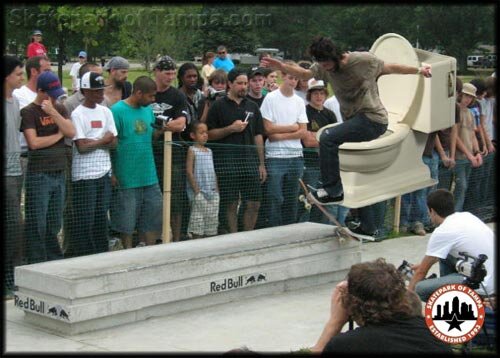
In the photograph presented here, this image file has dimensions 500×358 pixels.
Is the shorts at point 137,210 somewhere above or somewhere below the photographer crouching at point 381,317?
below

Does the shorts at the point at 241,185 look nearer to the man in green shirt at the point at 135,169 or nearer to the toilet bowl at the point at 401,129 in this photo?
the man in green shirt at the point at 135,169

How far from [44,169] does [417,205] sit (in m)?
5.76

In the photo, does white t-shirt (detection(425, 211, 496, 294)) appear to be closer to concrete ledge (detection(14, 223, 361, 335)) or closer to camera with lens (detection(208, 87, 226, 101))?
concrete ledge (detection(14, 223, 361, 335))

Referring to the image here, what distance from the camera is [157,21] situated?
47.7m

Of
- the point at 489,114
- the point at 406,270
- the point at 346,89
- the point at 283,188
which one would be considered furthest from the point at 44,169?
the point at 489,114

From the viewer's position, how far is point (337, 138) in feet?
30.3

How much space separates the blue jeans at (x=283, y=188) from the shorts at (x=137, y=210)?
1610 mm

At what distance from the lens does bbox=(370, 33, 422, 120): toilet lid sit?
11289mm

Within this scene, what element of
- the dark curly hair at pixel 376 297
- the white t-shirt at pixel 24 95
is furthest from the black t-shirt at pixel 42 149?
the dark curly hair at pixel 376 297

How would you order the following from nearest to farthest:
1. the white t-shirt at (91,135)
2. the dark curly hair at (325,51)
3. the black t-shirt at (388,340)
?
the black t-shirt at (388,340)
the dark curly hair at (325,51)
the white t-shirt at (91,135)

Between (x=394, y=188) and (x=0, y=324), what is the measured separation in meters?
5.55

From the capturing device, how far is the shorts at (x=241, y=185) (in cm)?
1026

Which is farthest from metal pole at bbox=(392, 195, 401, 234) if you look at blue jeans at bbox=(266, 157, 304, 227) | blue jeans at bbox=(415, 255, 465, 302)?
blue jeans at bbox=(415, 255, 465, 302)

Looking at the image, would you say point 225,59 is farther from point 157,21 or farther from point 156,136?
point 157,21
